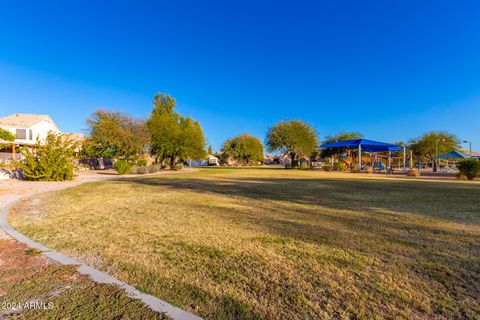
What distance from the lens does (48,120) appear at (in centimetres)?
4247

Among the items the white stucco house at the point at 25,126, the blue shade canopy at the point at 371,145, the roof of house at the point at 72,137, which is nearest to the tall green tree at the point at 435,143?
the blue shade canopy at the point at 371,145

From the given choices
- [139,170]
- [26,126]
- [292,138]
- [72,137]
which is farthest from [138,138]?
[72,137]

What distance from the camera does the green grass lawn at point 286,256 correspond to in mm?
2400

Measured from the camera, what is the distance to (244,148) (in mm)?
67312

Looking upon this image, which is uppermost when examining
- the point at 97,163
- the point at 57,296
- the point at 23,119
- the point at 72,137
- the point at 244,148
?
the point at 23,119

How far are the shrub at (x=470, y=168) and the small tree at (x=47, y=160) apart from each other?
90.6 ft

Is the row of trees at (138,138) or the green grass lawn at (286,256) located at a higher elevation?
the row of trees at (138,138)

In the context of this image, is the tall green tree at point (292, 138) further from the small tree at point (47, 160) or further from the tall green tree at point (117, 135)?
the small tree at point (47, 160)

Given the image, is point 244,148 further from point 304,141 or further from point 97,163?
point 97,163

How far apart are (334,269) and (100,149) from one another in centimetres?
3272

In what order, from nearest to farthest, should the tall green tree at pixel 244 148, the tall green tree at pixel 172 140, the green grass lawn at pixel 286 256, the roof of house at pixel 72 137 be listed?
the green grass lawn at pixel 286 256
the roof of house at pixel 72 137
the tall green tree at pixel 172 140
the tall green tree at pixel 244 148

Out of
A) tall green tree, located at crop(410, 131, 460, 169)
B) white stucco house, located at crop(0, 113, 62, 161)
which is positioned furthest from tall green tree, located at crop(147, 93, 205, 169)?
tall green tree, located at crop(410, 131, 460, 169)

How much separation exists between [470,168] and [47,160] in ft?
94.6

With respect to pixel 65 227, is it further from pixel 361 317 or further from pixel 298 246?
pixel 361 317
